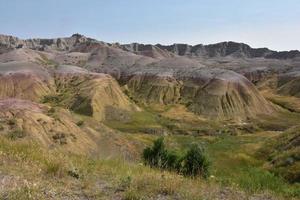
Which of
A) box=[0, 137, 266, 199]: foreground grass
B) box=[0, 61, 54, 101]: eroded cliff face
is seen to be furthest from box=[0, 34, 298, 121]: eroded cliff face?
box=[0, 137, 266, 199]: foreground grass

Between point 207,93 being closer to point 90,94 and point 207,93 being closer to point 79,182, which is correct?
point 90,94

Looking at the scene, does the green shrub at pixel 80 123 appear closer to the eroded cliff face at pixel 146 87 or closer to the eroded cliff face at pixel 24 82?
the eroded cliff face at pixel 146 87

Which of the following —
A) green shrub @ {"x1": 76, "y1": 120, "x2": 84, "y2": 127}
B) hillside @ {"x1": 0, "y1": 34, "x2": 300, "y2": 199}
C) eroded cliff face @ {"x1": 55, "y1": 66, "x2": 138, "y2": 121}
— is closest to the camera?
hillside @ {"x1": 0, "y1": 34, "x2": 300, "y2": 199}

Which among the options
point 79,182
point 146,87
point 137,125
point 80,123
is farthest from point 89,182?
point 146,87

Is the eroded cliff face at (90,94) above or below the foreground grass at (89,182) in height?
below

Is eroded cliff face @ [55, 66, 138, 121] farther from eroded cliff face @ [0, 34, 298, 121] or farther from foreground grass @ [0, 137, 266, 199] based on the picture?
A: foreground grass @ [0, 137, 266, 199]

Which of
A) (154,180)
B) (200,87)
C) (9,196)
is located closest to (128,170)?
(154,180)

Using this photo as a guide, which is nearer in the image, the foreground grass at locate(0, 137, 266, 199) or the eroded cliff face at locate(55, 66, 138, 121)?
the foreground grass at locate(0, 137, 266, 199)

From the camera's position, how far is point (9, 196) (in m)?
7.13

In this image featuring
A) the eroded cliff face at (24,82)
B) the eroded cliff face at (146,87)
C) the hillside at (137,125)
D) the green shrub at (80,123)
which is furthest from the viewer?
the eroded cliff face at (146,87)

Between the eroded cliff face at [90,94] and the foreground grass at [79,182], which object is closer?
the foreground grass at [79,182]

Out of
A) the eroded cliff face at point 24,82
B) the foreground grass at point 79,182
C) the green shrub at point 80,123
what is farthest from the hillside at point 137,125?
the eroded cliff face at point 24,82

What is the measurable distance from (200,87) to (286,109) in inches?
906

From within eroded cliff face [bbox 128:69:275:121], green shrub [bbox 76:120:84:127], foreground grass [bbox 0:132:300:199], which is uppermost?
foreground grass [bbox 0:132:300:199]
